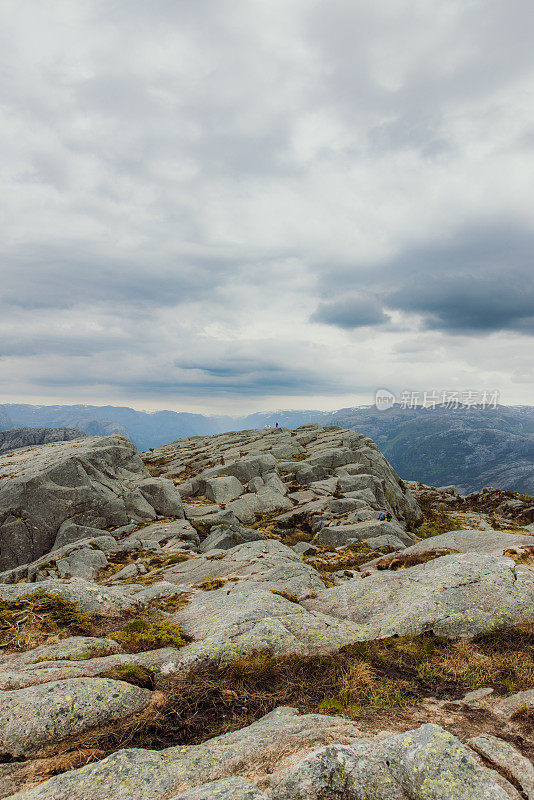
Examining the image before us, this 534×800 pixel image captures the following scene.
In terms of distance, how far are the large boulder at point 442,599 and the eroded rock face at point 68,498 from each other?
3719 cm

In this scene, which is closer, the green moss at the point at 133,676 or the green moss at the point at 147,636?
the green moss at the point at 133,676

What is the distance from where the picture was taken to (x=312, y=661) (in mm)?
12031

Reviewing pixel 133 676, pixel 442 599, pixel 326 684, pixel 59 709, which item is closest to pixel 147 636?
pixel 133 676

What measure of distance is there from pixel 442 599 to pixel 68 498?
4443cm

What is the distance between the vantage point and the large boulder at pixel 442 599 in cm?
1416

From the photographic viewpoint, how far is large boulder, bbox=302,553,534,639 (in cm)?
1416

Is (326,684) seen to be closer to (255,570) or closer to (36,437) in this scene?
(255,570)

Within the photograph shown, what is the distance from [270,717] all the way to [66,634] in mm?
9247

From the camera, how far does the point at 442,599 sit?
1538cm

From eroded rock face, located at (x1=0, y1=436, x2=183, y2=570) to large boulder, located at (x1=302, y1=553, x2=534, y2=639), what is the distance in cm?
3719

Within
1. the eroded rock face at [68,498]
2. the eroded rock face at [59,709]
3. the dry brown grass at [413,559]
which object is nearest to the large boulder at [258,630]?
the eroded rock face at [59,709]

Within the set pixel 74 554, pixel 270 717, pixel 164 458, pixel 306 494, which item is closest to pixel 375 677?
pixel 270 717

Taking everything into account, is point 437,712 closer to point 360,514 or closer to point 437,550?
point 437,550

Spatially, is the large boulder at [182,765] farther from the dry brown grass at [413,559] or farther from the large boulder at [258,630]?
the dry brown grass at [413,559]
